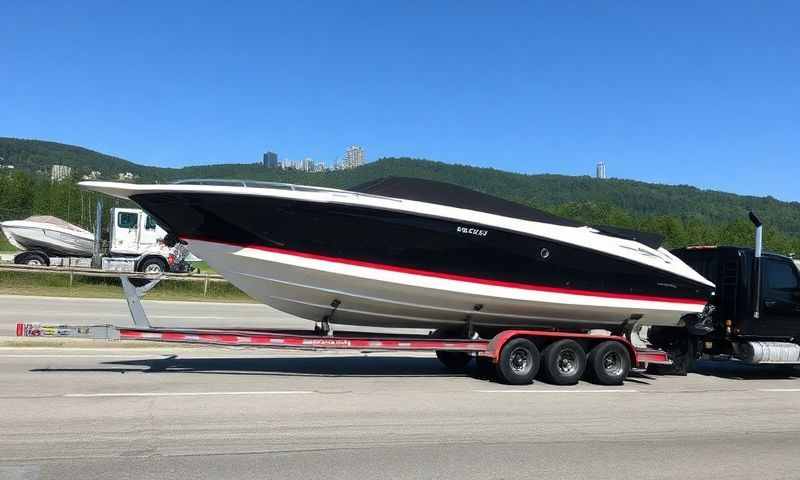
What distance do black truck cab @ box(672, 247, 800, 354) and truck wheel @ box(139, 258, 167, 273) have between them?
1923 cm

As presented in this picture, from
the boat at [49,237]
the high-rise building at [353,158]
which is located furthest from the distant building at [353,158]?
the boat at [49,237]

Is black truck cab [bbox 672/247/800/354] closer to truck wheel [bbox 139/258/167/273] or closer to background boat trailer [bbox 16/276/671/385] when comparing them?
background boat trailer [bbox 16/276/671/385]

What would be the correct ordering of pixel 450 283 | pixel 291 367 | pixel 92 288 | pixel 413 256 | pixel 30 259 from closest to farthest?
pixel 413 256 → pixel 450 283 → pixel 291 367 → pixel 92 288 → pixel 30 259

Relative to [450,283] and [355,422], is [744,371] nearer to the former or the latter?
[450,283]

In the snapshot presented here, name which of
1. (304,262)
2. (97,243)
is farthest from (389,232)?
(97,243)

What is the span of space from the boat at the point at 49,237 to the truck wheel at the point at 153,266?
10.3 ft

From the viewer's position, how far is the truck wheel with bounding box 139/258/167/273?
24.1m

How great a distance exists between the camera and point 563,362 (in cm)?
984

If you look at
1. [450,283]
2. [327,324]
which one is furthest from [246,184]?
[450,283]

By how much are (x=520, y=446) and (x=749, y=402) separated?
4.90 meters

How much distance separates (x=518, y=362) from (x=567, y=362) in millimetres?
843

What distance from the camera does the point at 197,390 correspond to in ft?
26.4

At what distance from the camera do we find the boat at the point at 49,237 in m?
25.1

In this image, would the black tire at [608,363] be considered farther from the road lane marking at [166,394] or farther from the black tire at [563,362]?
the road lane marking at [166,394]
